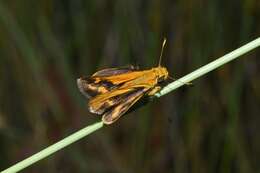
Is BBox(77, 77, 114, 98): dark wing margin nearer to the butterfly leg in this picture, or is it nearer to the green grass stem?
the butterfly leg

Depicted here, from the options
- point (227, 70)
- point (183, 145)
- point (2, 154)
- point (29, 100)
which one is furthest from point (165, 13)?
point (2, 154)

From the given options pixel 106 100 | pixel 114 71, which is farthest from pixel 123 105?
pixel 114 71

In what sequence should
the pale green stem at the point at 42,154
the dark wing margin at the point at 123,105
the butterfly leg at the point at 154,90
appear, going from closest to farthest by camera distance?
1. the pale green stem at the point at 42,154
2. the dark wing margin at the point at 123,105
3. the butterfly leg at the point at 154,90

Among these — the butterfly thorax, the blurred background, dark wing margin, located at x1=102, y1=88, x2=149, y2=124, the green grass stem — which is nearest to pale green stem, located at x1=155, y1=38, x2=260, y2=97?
the green grass stem

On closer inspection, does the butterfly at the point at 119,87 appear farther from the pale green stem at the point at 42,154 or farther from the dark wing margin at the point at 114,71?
the pale green stem at the point at 42,154

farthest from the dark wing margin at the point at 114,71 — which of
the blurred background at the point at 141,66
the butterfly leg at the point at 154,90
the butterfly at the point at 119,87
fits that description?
the blurred background at the point at 141,66

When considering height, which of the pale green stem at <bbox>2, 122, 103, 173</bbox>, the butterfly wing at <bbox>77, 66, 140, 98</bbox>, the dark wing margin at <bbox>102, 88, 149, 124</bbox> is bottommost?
the pale green stem at <bbox>2, 122, 103, 173</bbox>

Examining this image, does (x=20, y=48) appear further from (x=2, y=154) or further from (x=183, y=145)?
(x=183, y=145)
